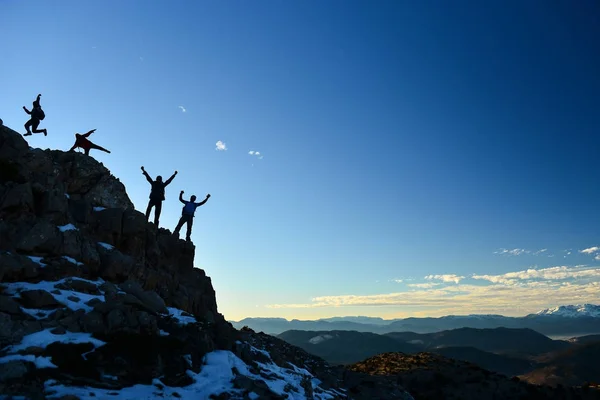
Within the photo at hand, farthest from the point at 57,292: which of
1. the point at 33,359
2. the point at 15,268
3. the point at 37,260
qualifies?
the point at 33,359

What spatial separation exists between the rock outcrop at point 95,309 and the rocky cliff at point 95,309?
5 cm

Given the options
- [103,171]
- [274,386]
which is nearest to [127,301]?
[274,386]

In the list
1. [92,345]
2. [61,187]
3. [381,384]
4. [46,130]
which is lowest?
[381,384]

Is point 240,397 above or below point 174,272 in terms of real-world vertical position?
below

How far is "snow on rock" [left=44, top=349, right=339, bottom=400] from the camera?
12070mm

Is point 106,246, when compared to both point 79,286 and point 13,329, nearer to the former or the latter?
point 79,286

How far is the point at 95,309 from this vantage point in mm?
16172

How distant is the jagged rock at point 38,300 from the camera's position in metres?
15.4

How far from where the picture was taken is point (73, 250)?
1936 centimetres

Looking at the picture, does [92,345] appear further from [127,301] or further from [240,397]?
[240,397]

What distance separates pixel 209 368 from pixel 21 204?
12.0 metres

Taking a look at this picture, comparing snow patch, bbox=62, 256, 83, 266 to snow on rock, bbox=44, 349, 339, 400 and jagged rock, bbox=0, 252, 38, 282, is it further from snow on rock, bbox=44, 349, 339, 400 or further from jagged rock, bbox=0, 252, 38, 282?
snow on rock, bbox=44, 349, 339, 400

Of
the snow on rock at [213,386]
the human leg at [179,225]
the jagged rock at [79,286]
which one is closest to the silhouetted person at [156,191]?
the human leg at [179,225]

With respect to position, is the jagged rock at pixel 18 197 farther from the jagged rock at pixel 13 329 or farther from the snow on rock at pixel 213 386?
the snow on rock at pixel 213 386
